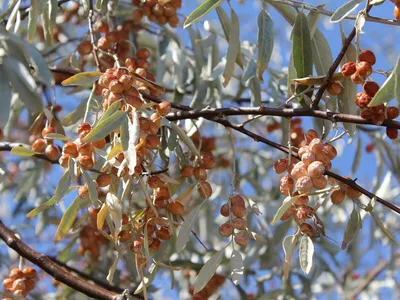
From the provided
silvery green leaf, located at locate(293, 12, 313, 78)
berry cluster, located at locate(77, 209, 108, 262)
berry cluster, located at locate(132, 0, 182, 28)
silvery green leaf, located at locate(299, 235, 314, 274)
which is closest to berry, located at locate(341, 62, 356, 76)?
silvery green leaf, located at locate(293, 12, 313, 78)

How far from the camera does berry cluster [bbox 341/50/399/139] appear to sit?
98 cm

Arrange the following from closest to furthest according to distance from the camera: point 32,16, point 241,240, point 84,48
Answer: point 241,240, point 32,16, point 84,48

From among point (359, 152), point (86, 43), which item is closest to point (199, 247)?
point (359, 152)

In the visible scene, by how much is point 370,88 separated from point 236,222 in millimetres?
274

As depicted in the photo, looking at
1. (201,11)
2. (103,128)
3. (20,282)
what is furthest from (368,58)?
(20,282)

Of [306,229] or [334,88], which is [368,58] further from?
[306,229]

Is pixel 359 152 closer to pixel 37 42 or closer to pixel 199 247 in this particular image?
pixel 199 247

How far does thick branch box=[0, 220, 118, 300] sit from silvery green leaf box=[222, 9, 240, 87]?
1.31ft

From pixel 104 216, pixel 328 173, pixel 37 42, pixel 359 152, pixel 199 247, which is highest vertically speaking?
pixel 37 42

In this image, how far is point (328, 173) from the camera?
3.41 ft

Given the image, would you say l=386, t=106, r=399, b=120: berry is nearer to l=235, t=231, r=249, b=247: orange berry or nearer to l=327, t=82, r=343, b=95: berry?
l=327, t=82, r=343, b=95: berry

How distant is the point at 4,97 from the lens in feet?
2.83

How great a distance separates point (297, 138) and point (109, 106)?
720 mm

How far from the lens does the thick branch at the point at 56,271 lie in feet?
3.69
